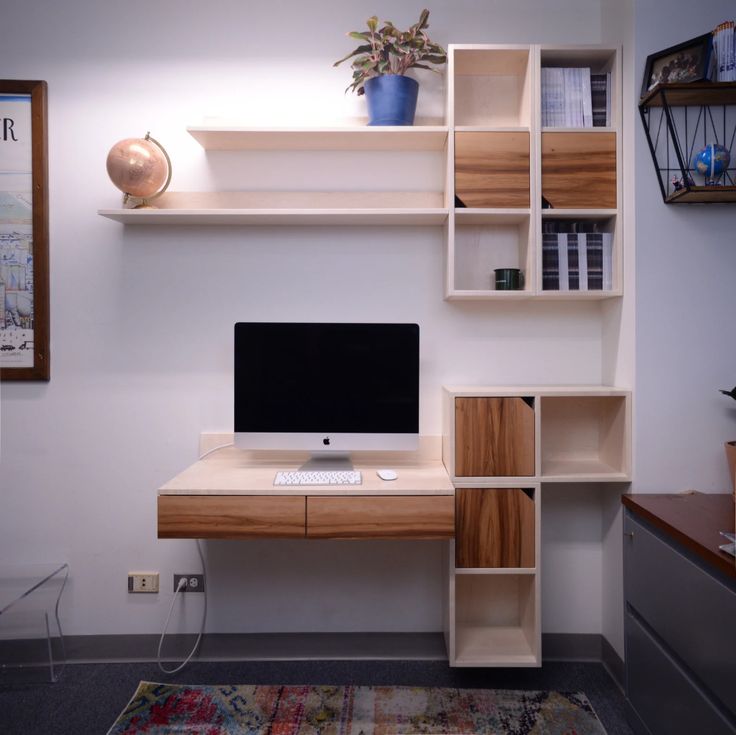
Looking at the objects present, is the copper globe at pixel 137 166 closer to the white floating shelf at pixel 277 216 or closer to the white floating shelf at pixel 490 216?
the white floating shelf at pixel 277 216

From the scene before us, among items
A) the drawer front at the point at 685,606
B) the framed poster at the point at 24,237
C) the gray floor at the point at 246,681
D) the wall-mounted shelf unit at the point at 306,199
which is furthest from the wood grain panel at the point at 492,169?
the gray floor at the point at 246,681

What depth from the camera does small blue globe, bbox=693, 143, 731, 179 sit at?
183 centimetres

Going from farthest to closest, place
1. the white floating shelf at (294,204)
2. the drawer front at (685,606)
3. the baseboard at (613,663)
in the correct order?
the white floating shelf at (294,204), the baseboard at (613,663), the drawer front at (685,606)

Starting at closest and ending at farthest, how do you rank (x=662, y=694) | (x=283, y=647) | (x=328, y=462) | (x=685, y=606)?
1. (x=685, y=606)
2. (x=662, y=694)
3. (x=328, y=462)
4. (x=283, y=647)

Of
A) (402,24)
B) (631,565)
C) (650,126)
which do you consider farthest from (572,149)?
(631,565)

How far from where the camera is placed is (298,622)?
2324 mm

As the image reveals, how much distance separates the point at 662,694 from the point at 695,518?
527 millimetres

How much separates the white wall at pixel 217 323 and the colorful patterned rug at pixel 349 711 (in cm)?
29

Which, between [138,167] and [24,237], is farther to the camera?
[24,237]

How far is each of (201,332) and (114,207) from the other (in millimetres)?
647

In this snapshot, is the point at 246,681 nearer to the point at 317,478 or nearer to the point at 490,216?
the point at 317,478

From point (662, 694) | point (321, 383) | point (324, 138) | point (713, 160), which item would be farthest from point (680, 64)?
point (662, 694)

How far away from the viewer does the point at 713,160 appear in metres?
1.83

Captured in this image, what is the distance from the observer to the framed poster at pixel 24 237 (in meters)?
2.28
